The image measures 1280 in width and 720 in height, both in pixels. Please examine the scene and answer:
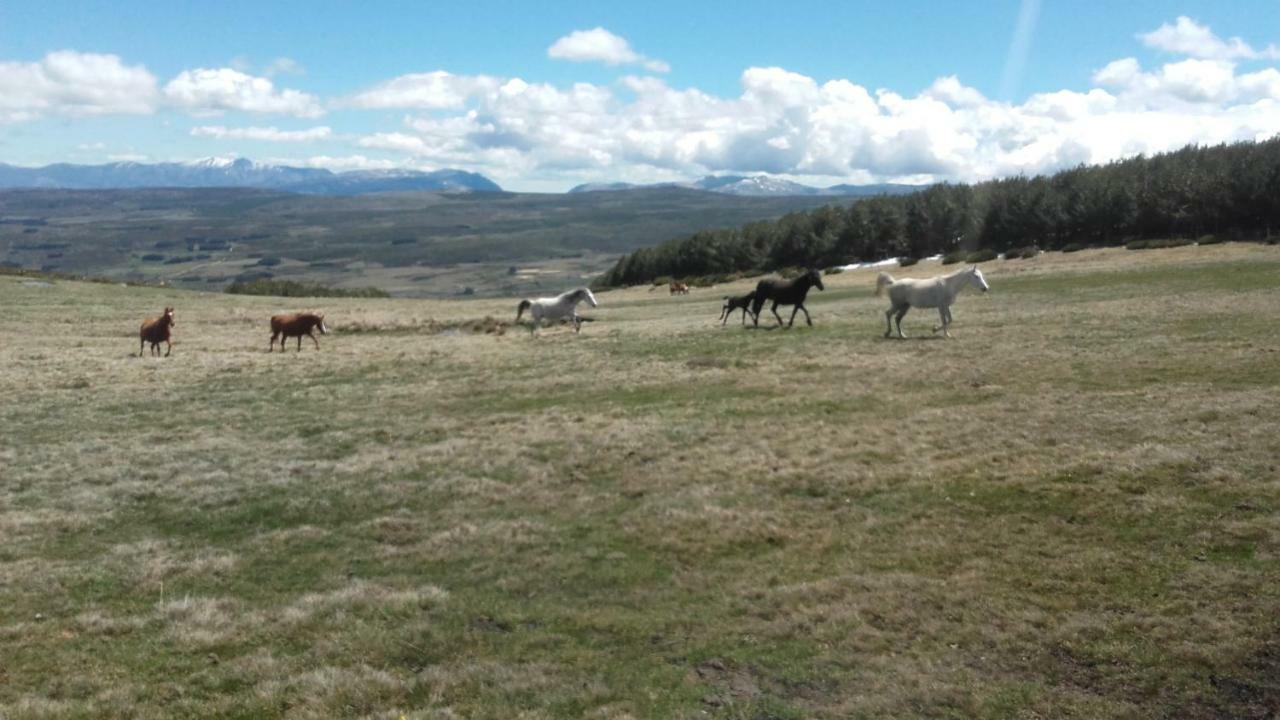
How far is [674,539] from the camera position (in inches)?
457

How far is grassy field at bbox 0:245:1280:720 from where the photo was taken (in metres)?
7.77

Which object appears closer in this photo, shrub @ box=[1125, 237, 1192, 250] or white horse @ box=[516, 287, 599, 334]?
white horse @ box=[516, 287, 599, 334]

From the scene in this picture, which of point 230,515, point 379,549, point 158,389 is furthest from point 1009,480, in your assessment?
point 158,389

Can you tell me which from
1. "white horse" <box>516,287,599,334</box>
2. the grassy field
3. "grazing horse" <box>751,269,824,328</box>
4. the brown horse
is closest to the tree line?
"grazing horse" <box>751,269,824,328</box>

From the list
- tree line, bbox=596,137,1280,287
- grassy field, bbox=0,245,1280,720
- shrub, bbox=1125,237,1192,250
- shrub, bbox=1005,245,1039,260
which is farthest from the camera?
shrub, bbox=1005,245,1039,260

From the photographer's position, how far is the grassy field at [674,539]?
7770mm

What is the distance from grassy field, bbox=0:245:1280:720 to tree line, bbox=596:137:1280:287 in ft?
182

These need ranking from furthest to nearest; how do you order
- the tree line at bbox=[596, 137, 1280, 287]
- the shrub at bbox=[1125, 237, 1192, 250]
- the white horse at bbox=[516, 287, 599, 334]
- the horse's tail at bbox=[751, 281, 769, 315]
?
the tree line at bbox=[596, 137, 1280, 287] → the shrub at bbox=[1125, 237, 1192, 250] → the white horse at bbox=[516, 287, 599, 334] → the horse's tail at bbox=[751, 281, 769, 315]

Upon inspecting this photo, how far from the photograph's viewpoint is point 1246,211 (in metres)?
67.1

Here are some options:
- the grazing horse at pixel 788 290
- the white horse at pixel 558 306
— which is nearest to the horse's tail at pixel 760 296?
the grazing horse at pixel 788 290

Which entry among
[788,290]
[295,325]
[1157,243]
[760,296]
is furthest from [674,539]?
[1157,243]

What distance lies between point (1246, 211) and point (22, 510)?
8116 centimetres

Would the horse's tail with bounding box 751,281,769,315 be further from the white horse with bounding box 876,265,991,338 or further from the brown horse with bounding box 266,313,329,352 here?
the brown horse with bounding box 266,313,329,352

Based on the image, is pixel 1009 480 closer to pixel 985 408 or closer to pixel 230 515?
pixel 985 408
